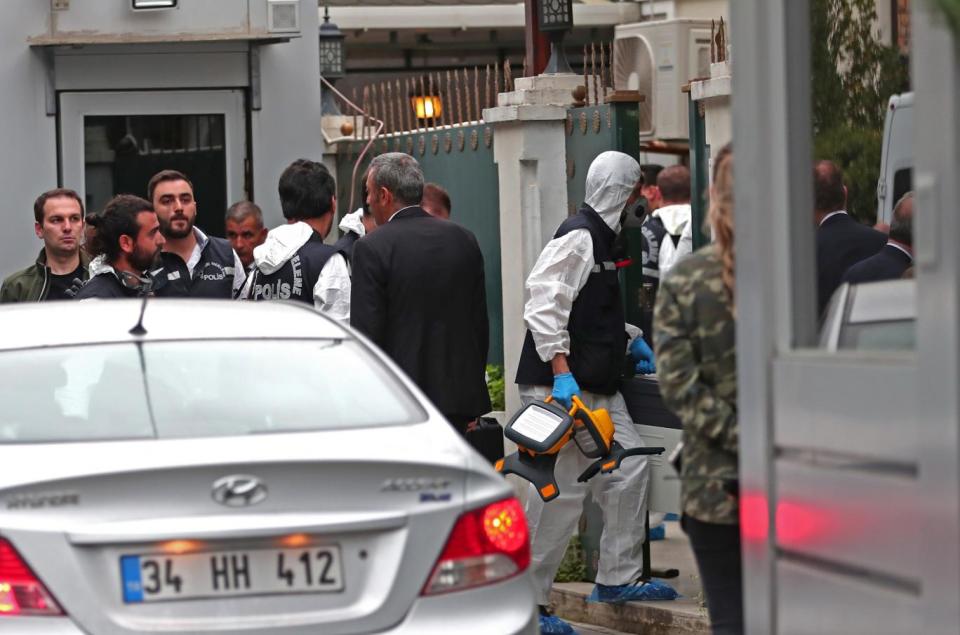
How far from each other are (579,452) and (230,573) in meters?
3.70

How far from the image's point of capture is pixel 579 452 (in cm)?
810

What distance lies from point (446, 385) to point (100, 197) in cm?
543

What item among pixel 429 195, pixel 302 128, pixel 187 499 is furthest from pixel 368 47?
pixel 187 499

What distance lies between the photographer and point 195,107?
1291cm

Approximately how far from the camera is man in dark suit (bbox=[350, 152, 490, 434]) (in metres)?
7.95

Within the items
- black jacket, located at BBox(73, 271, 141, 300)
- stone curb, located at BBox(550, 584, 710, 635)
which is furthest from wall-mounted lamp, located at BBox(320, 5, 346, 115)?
black jacket, located at BBox(73, 271, 141, 300)

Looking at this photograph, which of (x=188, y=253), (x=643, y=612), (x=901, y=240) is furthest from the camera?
(x=188, y=253)

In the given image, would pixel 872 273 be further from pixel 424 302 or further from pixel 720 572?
pixel 424 302

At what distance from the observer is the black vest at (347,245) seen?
352 inches

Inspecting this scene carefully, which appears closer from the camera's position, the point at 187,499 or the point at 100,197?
the point at 187,499

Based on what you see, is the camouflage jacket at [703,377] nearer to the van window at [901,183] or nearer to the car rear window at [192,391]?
the car rear window at [192,391]

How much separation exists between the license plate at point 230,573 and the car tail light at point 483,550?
0.91 ft

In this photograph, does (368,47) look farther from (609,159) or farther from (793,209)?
(793,209)

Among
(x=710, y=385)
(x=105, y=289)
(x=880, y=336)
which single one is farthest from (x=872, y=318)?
(x=105, y=289)
